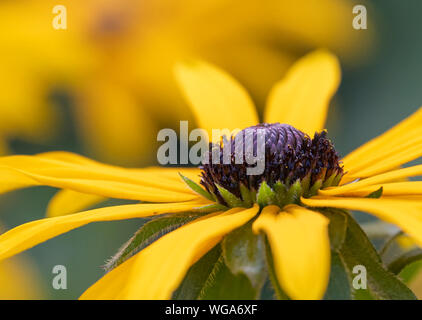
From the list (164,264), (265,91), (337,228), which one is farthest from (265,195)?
(265,91)

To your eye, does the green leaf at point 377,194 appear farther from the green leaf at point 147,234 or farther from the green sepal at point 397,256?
the green leaf at point 147,234

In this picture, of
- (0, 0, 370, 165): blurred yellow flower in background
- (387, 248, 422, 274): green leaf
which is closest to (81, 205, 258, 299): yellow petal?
(387, 248, 422, 274): green leaf

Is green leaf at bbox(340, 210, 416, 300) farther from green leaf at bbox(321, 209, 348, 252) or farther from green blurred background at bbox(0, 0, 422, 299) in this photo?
green blurred background at bbox(0, 0, 422, 299)

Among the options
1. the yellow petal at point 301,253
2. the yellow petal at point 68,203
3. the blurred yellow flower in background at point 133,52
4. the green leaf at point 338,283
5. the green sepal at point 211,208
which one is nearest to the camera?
the yellow petal at point 301,253

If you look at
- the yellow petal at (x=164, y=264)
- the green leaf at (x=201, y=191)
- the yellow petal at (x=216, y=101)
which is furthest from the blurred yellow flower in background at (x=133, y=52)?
the yellow petal at (x=164, y=264)

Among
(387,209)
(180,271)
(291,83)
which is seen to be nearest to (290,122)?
(291,83)

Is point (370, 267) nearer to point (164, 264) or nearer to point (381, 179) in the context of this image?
point (381, 179)
